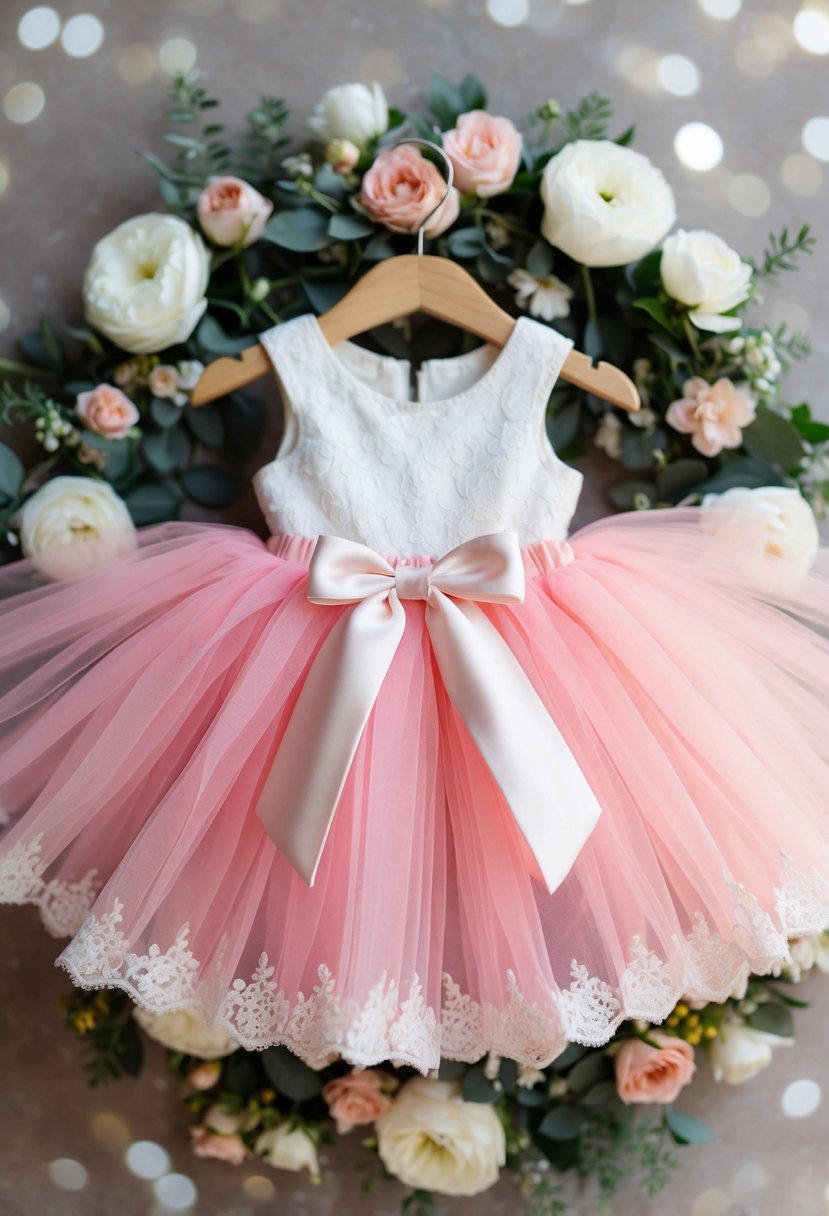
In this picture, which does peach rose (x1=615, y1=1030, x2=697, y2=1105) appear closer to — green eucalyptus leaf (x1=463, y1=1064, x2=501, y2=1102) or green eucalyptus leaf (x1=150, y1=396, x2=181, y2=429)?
green eucalyptus leaf (x1=463, y1=1064, x2=501, y2=1102)

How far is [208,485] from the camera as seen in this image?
1.28 m

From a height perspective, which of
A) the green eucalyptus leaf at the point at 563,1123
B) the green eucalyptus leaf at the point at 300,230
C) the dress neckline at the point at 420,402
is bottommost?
the green eucalyptus leaf at the point at 563,1123

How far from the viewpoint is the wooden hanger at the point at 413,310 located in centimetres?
116

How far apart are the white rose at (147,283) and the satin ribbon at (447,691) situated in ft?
1.28

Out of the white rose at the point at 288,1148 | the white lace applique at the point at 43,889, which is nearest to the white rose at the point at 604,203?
the white lace applique at the point at 43,889

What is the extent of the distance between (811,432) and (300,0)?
37.4 inches

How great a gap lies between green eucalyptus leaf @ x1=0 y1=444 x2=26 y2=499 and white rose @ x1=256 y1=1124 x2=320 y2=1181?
93 centimetres

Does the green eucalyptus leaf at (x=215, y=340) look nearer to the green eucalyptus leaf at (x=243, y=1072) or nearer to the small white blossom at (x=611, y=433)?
the small white blossom at (x=611, y=433)

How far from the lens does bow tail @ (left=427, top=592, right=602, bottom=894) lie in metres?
0.90

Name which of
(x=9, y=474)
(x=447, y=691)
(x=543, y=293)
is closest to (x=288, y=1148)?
(x=447, y=691)

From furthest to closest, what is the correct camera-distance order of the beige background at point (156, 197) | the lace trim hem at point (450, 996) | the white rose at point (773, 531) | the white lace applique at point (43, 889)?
the beige background at point (156, 197) < the white rose at point (773, 531) < the white lace applique at point (43, 889) < the lace trim hem at point (450, 996)

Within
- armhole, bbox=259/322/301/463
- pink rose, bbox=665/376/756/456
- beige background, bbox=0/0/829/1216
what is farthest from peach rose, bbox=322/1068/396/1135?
pink rose, bbox=665/376/756/456

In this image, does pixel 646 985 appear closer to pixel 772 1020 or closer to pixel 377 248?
pixel 772 1020

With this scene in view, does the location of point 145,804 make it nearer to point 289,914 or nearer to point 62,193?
point 289,914
